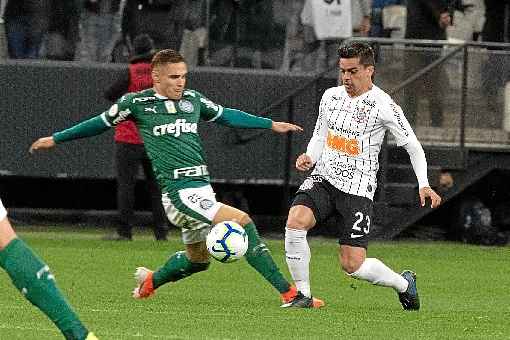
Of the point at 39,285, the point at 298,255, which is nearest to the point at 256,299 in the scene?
the point at 298,255

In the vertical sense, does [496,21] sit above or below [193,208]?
below

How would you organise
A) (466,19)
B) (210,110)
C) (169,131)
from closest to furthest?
(169,131), (210,110), (466,19)

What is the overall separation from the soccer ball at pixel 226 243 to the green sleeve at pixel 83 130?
3.85 feet

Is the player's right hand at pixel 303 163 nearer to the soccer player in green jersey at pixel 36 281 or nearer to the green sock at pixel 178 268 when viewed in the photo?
the green sock at pixel 178 268

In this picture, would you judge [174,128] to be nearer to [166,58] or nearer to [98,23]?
[166,58]

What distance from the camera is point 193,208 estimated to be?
39.8 ft

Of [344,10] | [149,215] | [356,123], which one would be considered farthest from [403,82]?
[356,123]

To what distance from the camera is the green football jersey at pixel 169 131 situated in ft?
40.3

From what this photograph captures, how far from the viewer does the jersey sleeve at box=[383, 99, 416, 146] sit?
40.0ft

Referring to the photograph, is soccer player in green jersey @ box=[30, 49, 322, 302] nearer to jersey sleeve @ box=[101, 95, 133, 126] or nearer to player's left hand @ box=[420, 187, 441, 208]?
jersey sleeve @ box=[101, 95, 133, 126]

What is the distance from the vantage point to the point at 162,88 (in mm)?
12469

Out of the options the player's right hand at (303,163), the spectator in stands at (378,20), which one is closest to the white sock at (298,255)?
the player's right hand at (303,163)

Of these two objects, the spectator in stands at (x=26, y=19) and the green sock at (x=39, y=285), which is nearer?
the green sock at (x=39, y=285)

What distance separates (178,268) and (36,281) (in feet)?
15.3
